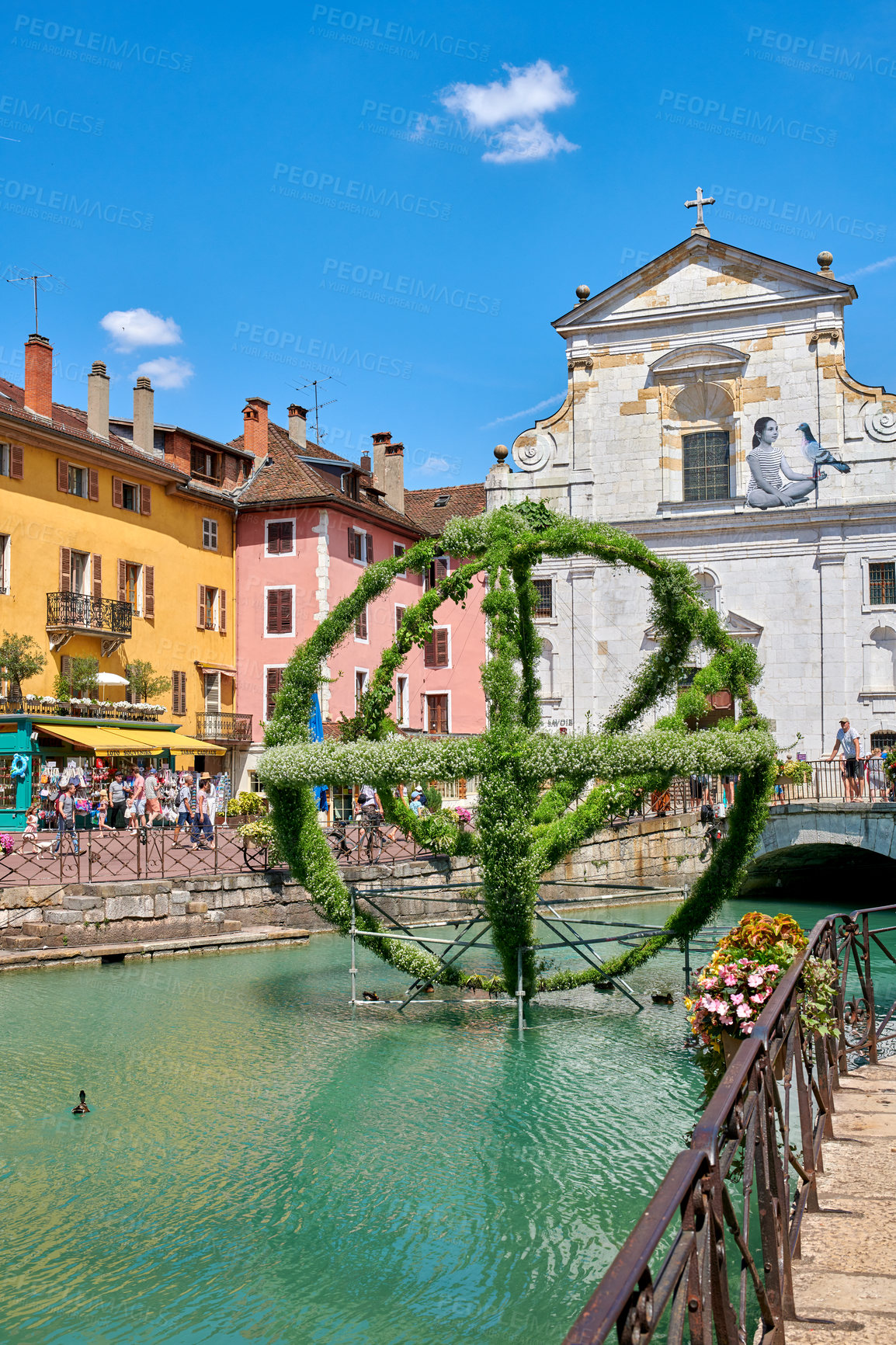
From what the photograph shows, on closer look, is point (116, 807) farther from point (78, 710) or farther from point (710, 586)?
point (710, 586)

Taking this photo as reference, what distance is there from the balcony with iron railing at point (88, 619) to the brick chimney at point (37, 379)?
5572 millimetres

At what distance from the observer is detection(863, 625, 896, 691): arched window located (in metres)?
32.6

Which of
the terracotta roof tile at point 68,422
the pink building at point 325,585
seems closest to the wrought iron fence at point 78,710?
the pink building at point 325,585

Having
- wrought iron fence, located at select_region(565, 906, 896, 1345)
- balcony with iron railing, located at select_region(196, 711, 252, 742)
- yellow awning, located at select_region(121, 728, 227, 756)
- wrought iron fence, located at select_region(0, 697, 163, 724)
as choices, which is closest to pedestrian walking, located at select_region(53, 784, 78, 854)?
wrought iron fence, located at select_region(0, 697, 163, 724)

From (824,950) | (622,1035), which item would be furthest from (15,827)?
(824,950)

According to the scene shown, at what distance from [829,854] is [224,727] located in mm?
19685

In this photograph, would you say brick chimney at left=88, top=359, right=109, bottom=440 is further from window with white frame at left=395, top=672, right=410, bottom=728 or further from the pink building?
window with white frame at left=395, top=672, right=410, bottom=728

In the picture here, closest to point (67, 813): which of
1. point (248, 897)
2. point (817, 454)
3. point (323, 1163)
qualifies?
point (248, 897)

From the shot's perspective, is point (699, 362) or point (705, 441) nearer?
point (699, 362)

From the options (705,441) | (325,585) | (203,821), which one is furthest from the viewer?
(325,585)

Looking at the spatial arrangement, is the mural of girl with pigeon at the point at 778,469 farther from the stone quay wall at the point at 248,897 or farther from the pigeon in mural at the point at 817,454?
the stone quay wall at the point at 248,897

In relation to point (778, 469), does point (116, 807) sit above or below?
below

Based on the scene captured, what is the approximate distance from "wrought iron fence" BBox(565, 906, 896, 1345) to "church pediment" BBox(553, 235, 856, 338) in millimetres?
31191

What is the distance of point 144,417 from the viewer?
37.0 meters
